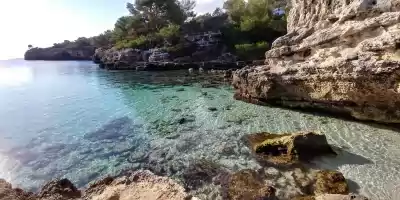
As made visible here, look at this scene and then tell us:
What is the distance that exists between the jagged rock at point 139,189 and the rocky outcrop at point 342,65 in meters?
9.93

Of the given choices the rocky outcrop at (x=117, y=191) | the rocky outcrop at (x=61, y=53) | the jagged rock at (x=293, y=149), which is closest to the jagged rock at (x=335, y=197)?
the jagged rock at (x=293, y=149)

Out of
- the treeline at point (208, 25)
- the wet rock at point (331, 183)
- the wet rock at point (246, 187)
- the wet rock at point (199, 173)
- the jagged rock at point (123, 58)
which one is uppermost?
the treeline at point (208, 25)

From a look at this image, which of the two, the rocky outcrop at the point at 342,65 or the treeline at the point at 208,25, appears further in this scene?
the treeline at the point at 208,25

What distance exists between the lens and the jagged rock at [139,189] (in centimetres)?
695

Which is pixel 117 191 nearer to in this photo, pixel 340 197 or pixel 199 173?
pixel 199 173

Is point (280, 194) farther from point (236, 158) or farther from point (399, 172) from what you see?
point (399, 172)

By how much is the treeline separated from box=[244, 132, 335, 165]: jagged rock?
3491 cm

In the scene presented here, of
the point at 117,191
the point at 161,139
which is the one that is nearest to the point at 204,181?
the point at 117,191

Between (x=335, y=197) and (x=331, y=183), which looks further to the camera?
(x=331, y=183)

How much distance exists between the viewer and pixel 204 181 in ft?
28.8

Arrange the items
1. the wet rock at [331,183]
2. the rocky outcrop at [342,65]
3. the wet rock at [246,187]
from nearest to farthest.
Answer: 1. the wet rock at [246,187]
2. the wet rock at [331,183]
3. the rocky outcrop at [342,65]

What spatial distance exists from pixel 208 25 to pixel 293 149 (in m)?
55.2

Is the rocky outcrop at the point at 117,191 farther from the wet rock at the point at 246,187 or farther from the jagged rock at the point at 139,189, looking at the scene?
the wet rock at the point at 246,187

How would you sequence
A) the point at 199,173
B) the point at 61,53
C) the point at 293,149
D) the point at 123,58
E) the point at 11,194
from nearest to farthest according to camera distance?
the point at 11,194
the point at 199,173
the point at 293,149
the point at 123,58
the point at 61,53
